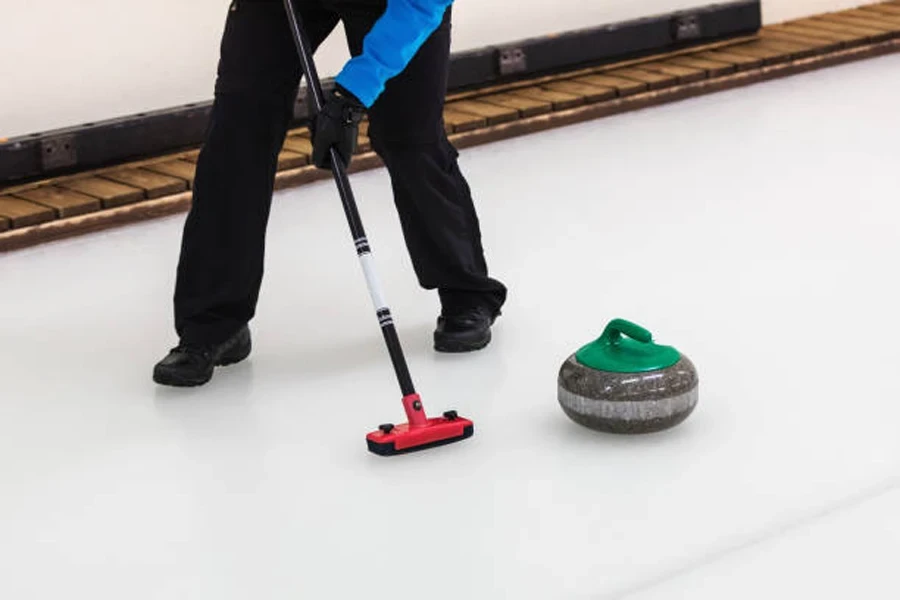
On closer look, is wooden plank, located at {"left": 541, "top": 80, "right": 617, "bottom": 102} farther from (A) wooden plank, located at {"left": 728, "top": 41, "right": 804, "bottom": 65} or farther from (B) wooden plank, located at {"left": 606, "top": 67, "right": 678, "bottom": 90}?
(A) wooden plank, located at {"left": 728, "top": 41, "right": 804, "bottom": 65}

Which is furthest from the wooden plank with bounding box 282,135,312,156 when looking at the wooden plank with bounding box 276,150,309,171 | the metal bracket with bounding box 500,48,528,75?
the metal bracket with bounding box 500,48,528,75

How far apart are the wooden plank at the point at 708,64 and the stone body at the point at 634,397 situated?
3.27m

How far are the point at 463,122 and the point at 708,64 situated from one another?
1.18 m

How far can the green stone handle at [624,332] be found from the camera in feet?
10.1

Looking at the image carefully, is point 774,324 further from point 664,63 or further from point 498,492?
point 664,63

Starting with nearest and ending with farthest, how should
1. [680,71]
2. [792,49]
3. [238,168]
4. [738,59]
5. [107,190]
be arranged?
[238,168], [107,190], [680,71], [738,59], [792,49]

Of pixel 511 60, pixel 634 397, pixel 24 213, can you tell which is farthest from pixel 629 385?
pixel 511 60

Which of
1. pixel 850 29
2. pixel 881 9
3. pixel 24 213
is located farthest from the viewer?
pixel 881 9

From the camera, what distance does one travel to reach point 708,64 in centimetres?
626

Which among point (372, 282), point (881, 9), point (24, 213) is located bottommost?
point (881, 9)

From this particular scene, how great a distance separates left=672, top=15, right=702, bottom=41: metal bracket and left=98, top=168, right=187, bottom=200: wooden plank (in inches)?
88.2

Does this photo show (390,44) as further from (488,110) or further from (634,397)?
(488,110)

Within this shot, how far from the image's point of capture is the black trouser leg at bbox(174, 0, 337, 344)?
338 centimetres

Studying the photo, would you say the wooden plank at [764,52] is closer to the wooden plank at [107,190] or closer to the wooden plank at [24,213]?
the wooden plank at [107,190]
